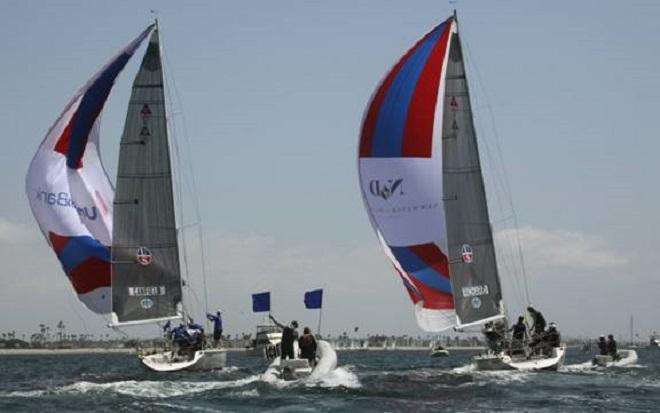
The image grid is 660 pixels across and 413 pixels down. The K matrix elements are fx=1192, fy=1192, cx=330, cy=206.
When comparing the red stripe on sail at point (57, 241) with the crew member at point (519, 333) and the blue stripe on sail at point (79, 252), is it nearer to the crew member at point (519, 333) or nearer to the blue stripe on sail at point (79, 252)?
the blue stripe on sail at point (79, 252)

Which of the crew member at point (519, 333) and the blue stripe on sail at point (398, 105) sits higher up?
the blue stripe on sail at point (398, 105)

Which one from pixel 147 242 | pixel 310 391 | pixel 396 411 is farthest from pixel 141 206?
pixel 396 411

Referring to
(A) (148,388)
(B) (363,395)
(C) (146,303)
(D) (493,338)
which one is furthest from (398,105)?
(A) (148,388)

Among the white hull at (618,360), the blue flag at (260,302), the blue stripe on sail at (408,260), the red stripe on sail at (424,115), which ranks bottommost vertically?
the white hull at (618,360)

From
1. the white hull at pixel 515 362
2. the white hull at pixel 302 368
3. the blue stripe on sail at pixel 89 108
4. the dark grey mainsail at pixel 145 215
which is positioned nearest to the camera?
the white hull at pixel 302 368

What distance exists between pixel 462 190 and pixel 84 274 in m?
14.4

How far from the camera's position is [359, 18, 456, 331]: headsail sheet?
36438mm

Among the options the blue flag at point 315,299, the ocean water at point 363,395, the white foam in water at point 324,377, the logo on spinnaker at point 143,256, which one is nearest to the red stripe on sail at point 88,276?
the logo on spinnaker at point 143,256

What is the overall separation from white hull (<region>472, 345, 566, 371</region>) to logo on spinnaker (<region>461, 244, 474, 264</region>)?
9.81ft

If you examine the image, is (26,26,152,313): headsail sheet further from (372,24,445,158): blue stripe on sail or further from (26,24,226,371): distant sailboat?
(372,24,445,158): blue stripe on sail

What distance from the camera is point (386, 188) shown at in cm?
3656

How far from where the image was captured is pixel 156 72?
40.3 meters

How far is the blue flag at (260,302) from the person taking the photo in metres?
44.1

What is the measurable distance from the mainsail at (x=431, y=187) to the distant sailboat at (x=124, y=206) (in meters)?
7.03
